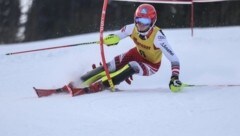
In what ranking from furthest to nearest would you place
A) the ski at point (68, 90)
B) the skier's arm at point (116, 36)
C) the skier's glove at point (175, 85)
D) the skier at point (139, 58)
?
the skier's arm at point (116, 36) < the skier at point (139, 58) < the ski at point (68, 90) < the skier's glove at point (175, 85)

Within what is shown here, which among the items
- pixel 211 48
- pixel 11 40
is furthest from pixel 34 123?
pixel 11 40

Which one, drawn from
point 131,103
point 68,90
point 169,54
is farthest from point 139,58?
point 131,103

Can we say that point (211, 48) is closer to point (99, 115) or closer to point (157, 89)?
point (157, 89)

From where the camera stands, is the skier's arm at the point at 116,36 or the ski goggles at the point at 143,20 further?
the skier's arm at the point at 116,36

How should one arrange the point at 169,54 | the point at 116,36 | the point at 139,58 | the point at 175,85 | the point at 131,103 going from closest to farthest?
the point at 131,103, the point at 175,85, the point at 169,54, the point at 116,36, the point at 139,58

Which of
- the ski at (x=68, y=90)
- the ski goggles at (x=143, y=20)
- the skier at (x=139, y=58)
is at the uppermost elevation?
the ski goggles at (x=143, y=20)

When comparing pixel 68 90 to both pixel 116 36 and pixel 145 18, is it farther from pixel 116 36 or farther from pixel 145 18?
pixel 145 18

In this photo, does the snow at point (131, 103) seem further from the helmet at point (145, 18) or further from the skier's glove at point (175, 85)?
the helmet at point (145, 18)

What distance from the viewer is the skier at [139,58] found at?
6.39 metres

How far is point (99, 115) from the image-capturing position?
5121 mm

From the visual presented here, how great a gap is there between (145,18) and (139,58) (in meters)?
0.63

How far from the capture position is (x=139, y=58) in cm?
683

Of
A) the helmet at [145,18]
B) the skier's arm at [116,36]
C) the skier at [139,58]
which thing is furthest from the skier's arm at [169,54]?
the skier's arm at [116,36]

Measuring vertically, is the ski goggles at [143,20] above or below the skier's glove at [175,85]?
above
